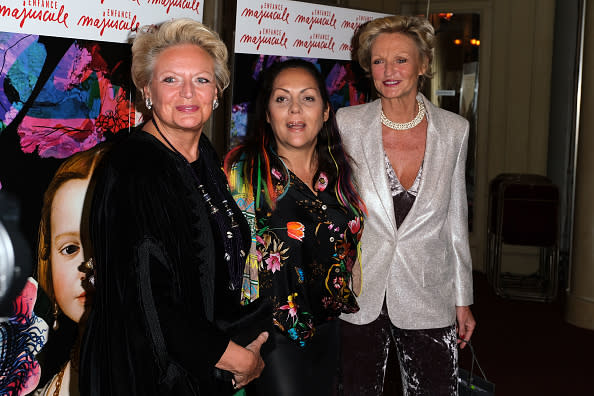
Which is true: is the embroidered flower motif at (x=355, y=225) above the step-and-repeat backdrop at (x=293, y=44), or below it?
below

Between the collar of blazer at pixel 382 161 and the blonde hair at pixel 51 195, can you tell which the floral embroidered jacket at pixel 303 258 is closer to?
the collar of blazer at pixel 382 161

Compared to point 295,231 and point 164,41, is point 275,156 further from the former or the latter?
point 164,41

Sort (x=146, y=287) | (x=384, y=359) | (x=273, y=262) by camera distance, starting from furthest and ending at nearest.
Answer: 1. (x=384, y=359)
2. (x=273, y=262)
3. (x=146, y=287)

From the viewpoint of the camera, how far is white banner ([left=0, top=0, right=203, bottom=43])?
2.12 meters

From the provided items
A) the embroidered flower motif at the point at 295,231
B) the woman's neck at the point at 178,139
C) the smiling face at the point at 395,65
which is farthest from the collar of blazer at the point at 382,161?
the woman's neck at the point at 178,139

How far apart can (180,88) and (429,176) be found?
1043 mm

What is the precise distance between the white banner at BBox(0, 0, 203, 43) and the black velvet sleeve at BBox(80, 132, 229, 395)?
79 centimetres

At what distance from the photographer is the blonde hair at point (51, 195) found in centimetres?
226

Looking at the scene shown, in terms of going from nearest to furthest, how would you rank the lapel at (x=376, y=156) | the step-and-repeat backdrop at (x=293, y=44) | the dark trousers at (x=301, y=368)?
the dark trousers at (x=301, y=368) < the lapel at (x=376, y=156) < the step-and-repeat backdrop at (x=293, y=44)

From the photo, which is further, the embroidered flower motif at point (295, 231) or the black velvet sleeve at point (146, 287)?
the embroidered flower motif at point (295, 231)

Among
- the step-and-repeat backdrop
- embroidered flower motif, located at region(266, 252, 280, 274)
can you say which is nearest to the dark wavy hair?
embroidered flower motif, located at region(266, 252, 280, 274)

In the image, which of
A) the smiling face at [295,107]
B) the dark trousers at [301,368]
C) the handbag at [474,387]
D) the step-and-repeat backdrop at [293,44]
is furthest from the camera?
the step-and-repeat backdrop at [293,44]

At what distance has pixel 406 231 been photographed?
230 cm

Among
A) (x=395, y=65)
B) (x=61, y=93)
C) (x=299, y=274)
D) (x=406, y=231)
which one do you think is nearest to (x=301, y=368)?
(x=299, y=274)
